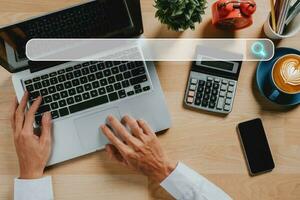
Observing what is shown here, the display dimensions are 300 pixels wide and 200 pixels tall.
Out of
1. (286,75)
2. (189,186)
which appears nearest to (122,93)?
(189,186)

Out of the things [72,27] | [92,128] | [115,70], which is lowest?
[92,128]

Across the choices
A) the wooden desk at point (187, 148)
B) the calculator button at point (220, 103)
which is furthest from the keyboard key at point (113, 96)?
the calculator button at point (220, 103)

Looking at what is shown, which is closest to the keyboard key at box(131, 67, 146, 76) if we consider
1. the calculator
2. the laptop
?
the laptop

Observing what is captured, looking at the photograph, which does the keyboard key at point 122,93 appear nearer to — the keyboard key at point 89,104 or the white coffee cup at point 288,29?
the keyboard key at point 89,104

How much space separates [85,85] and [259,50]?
0.40 metres

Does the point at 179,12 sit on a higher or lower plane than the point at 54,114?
higher

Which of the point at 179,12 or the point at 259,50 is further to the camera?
the point at 259,50

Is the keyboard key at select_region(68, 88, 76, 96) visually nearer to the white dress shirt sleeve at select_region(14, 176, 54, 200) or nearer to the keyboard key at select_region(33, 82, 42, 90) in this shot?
the keyboard key at select_region(33, 82, 42, 90)

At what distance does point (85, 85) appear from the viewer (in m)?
0.93

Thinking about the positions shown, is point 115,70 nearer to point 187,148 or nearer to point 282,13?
point 187,148

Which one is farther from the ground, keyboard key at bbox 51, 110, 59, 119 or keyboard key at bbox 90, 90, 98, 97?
keyboard key at bbox 90, 90, 98, 97

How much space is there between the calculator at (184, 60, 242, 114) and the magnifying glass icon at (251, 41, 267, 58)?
0.05m

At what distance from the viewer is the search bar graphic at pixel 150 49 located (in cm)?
90

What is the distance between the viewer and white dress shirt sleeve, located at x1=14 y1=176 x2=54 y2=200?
920 mm
